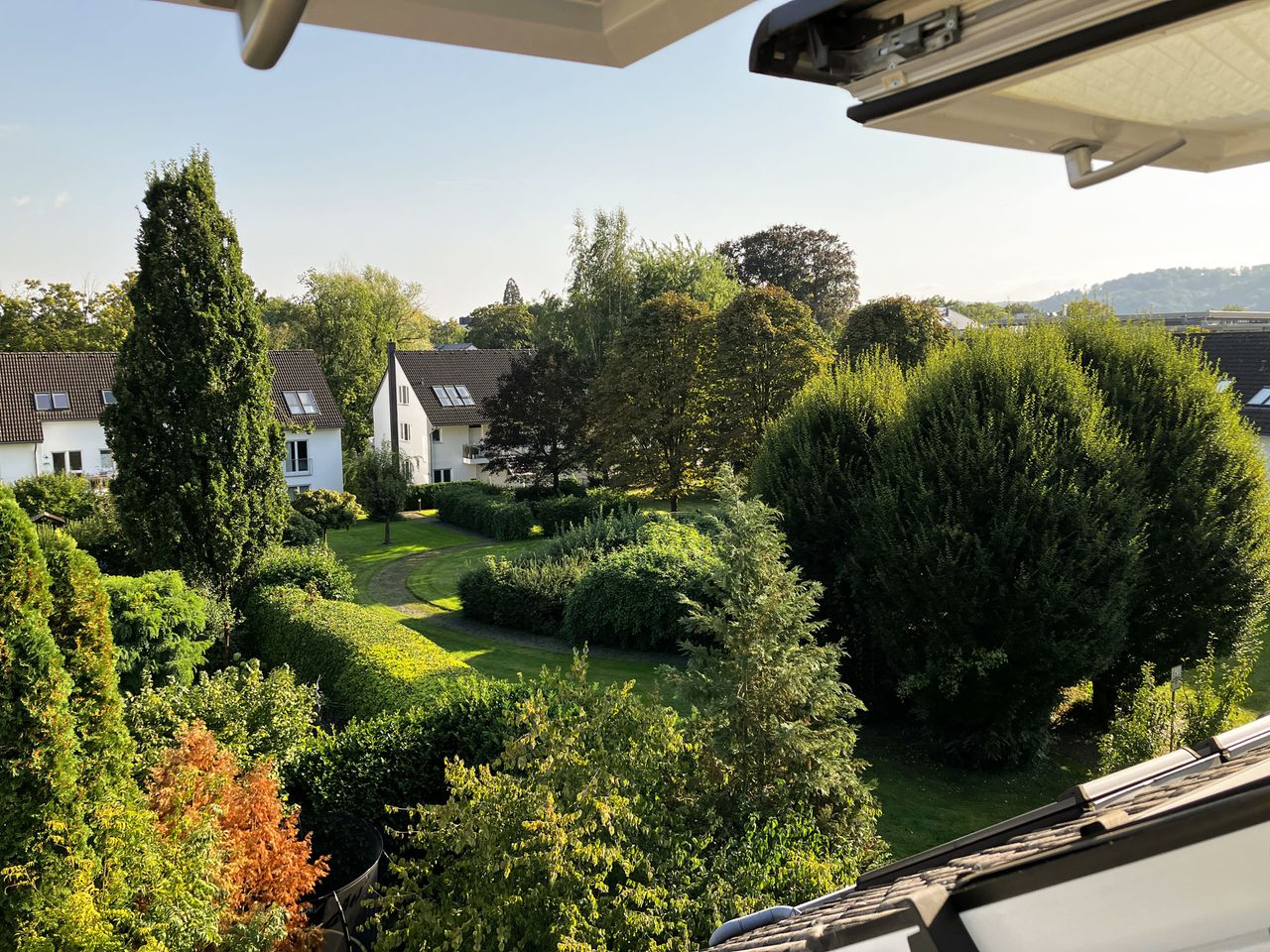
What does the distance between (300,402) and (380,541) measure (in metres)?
11.5

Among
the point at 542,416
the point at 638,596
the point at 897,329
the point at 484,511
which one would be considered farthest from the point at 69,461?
the point at 897,329

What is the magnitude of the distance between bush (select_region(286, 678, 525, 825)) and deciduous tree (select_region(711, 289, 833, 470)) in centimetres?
1961

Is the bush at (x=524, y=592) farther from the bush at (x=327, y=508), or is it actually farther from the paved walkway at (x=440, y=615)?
the bush at (x=327, y=508)

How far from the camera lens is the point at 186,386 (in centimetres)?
1458

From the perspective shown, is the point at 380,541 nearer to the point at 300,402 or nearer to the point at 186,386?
the point at 300,402

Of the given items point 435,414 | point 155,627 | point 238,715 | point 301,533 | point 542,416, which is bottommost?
point 238,715

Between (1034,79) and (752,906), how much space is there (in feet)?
18.3

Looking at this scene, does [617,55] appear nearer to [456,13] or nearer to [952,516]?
[456,13]

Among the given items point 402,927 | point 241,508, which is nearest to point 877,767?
point 402,927

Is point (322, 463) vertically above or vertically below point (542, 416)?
below

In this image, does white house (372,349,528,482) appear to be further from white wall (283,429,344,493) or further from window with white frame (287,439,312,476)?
window with white frame (287,439,312,476)

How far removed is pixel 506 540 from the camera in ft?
109

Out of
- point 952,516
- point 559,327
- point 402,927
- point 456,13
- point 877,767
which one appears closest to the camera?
point 456,13

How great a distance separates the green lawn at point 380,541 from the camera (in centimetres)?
2953
